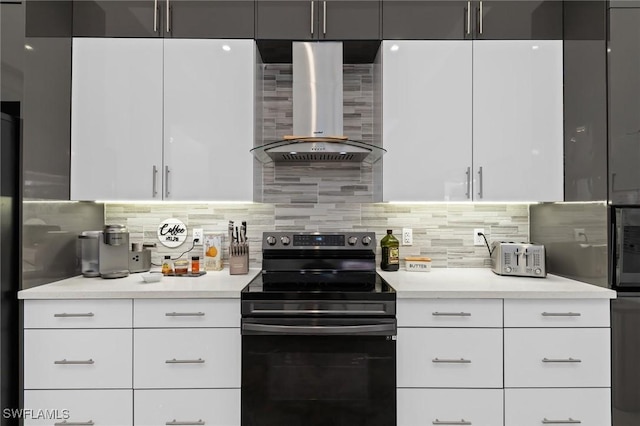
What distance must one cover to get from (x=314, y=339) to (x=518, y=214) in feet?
5.45

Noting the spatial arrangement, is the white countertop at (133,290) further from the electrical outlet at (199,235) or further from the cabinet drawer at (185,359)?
the electrical outlet at (199,235)

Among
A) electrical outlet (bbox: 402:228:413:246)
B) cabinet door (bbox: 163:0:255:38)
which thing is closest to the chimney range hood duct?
cabinet door (bbox: 163:0:255:38)

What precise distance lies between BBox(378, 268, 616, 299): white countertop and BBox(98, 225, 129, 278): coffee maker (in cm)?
151

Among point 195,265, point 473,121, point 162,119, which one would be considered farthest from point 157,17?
point 473,121

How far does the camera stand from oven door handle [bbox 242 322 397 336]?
70.4 inches

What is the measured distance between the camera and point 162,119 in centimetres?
220

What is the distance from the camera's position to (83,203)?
2322mm

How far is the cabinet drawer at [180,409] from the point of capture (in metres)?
1.83

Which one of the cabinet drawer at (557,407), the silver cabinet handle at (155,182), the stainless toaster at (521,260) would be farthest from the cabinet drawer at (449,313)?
the silver cabinet handle at (155,182)

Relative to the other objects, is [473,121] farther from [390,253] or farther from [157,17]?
[157,17]

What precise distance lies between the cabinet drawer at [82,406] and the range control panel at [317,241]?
1041mm

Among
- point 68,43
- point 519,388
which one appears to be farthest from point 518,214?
point 68,43

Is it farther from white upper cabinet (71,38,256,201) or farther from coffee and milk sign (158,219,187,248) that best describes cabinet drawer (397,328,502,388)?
coffee and milk sign (158,219,187,248)

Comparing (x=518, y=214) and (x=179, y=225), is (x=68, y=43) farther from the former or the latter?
(x=518, y=214)
